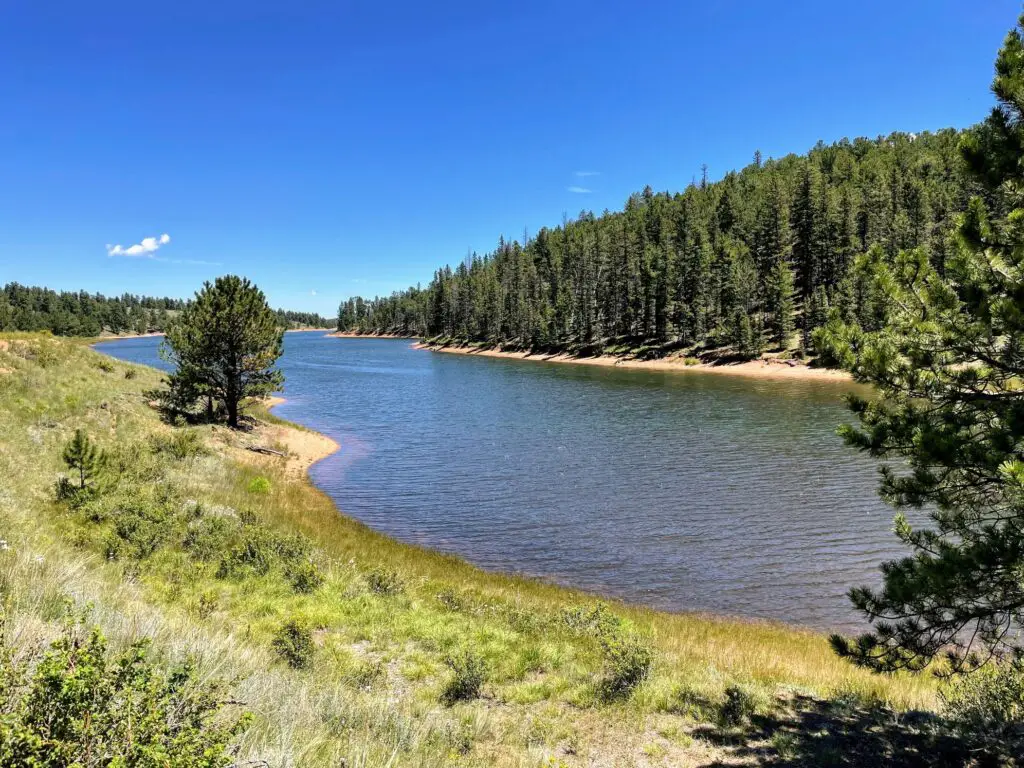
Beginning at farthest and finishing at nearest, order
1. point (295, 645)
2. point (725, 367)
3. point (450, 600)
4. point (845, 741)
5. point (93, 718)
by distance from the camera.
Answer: point (725, 367)
point (450, 600)
point (295, 645)
point (845, 741)
point (93, 718)

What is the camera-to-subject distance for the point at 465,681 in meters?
8.54

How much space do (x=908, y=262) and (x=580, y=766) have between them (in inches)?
310

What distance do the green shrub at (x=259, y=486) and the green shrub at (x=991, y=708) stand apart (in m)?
22.7

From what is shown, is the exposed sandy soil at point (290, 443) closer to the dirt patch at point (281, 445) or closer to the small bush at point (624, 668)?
the dirt patch at point (281, 445)

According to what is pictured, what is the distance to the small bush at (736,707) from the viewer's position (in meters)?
7.94

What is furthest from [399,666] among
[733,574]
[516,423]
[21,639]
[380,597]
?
[516,423]

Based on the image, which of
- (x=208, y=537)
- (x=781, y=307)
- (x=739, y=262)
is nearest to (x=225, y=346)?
(x=208, y=537)

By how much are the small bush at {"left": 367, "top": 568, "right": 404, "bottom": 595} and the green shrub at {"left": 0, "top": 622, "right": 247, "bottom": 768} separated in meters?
9.06

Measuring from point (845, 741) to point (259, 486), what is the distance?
22.2m

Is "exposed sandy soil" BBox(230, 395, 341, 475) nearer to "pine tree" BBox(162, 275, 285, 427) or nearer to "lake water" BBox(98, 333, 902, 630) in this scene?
"lake water" BBox(98, 333, 902, 630)

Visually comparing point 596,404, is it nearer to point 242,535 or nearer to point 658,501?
point 658,501

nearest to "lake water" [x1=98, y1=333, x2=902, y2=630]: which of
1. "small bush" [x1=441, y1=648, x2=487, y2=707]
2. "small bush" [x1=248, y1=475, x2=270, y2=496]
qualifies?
"small bush" [x1=248, y1=475, x2=270, y2=496]

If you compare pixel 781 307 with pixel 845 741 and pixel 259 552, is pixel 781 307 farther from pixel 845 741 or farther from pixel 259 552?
pixel 845 741

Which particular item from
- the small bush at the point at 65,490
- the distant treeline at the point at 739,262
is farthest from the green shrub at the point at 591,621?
the distant treeline at the point at 739,262
